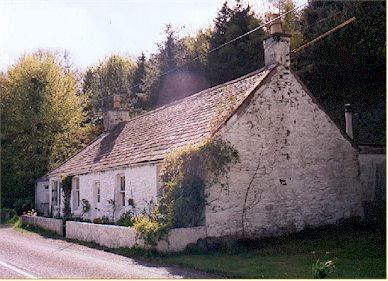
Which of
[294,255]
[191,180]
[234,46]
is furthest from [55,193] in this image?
[294,255]

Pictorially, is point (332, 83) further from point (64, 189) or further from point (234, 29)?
point (64, 189)

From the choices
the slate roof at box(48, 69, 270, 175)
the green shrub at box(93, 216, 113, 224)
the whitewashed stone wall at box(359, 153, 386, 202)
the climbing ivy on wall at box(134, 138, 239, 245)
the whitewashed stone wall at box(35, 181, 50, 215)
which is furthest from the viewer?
the whitewashed stone wall at box(35, 181, 50, 215)

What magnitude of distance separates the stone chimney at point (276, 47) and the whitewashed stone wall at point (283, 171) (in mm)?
608

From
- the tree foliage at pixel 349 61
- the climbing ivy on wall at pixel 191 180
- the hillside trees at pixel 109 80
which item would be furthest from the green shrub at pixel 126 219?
the hillside trees at pixel 109 80

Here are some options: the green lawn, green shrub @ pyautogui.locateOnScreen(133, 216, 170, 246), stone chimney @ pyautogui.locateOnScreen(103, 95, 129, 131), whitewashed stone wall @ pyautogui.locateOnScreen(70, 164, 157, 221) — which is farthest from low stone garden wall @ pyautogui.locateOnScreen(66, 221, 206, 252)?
stone chimney @ pyautogui.locateOnScreen(103, 95, 129, 131)

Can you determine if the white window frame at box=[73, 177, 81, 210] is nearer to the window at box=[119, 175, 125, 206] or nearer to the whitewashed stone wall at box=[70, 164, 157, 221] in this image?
the whitewashed stone wall at box=[70, 164, 157, 221]

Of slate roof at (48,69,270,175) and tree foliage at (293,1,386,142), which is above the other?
tree foliage at (293,1,386,142)

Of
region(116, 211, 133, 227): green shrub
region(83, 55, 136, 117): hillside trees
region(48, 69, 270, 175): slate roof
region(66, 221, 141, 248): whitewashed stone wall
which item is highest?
region(83, 55, 136, 117): hillside trees

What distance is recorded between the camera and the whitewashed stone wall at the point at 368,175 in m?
20.9

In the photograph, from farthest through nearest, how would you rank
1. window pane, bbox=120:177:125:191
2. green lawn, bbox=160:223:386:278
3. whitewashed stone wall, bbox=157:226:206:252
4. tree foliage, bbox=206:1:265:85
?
tree foliage, bbox=206:1:265:85
window pane, bbox=120:177:125:191
whitewashed stone wall, bbox=157:226:206:252
green lawn, bbox=160:223:386:278

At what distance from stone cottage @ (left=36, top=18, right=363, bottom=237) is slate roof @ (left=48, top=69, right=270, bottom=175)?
82mm

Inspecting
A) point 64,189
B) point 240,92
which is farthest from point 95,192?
point 240,92

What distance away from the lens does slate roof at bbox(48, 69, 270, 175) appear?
1750 cm

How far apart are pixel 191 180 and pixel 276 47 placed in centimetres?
670
